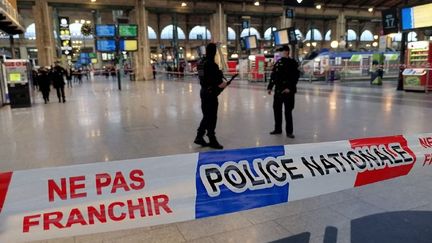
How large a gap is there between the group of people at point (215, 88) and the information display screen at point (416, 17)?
36.2ft

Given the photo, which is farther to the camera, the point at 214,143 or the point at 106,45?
the point at 106,45

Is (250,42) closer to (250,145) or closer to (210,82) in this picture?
(250,145)

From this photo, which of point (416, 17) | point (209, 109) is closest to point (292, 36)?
point (416, 17)

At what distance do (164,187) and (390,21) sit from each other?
692 inches

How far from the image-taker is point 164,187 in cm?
219

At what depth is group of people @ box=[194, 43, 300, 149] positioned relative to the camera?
5.55 m

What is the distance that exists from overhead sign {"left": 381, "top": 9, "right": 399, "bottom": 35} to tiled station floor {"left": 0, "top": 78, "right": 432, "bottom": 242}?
723 centimetres

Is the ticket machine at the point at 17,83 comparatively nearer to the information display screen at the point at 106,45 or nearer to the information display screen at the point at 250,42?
the information display screen at the point at 106,45

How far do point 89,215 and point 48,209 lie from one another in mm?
223

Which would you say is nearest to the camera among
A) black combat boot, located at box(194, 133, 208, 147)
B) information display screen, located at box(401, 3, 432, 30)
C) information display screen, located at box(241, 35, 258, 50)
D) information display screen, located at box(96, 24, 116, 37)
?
black combat boot, located at box(194, 133, 208, 147)

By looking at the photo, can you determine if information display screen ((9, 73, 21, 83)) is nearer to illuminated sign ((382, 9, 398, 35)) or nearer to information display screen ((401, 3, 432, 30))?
information display screen ((401, 3, 432, 30))

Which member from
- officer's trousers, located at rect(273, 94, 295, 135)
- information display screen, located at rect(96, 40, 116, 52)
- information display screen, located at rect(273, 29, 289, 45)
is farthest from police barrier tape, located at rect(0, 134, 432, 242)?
information display screen, located at rect(96, 40, 116, 52)

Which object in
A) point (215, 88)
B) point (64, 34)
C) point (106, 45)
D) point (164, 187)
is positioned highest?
point (64, 34)

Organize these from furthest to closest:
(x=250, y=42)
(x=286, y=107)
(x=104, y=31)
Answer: (x=250, y=42), (x=104, y=31), (x=286, y=107)
